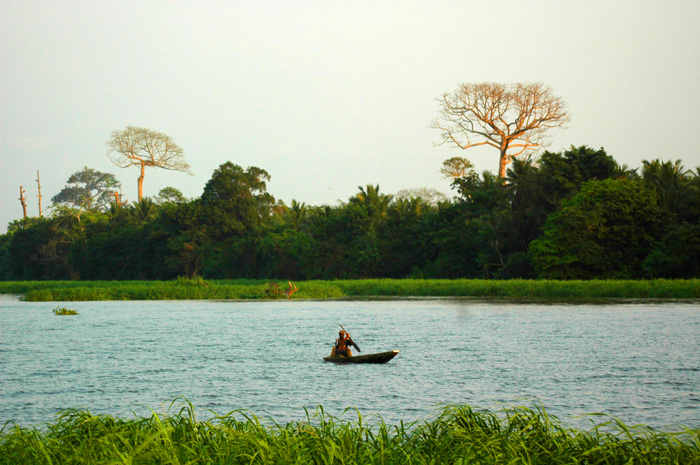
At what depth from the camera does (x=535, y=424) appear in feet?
28.4

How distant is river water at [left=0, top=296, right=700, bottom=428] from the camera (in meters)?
14.1

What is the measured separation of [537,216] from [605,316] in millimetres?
22239

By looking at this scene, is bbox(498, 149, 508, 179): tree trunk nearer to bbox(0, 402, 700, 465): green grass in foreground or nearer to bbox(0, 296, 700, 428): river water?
bbox(0, 296, 700, 428): river water

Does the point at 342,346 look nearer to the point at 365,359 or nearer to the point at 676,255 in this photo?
the point at 365,359

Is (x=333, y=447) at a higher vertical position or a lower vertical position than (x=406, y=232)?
lower

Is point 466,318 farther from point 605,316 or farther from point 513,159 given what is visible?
point 513,159

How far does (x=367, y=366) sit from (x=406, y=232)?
150 ft

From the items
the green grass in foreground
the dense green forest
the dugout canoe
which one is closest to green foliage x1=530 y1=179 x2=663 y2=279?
the dense green forest

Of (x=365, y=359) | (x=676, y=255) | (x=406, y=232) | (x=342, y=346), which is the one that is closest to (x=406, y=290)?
(x=406, y=232)

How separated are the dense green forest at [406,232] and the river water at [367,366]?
11246mm

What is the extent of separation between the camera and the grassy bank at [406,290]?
4184 centimetres

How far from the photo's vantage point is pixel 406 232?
64.8 meters

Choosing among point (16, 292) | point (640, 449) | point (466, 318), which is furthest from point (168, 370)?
point (16, 292)

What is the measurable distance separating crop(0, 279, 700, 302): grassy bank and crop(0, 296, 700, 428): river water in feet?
16.4
